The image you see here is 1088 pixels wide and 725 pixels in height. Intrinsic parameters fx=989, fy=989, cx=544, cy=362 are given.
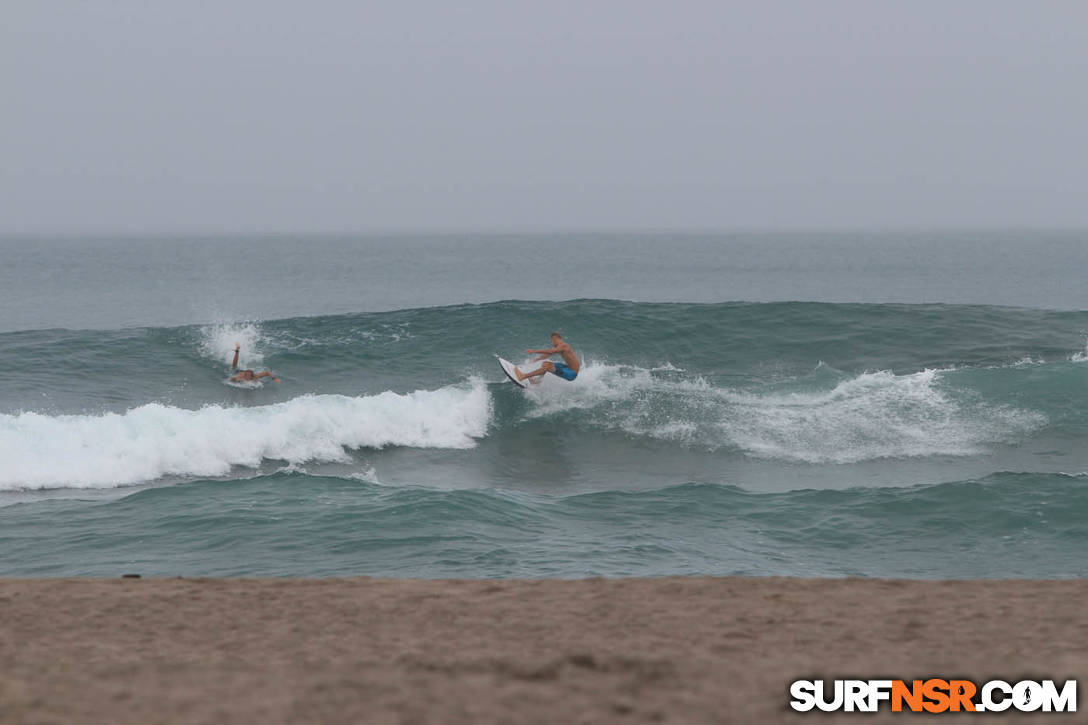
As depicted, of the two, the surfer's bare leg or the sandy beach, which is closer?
the sandy beach

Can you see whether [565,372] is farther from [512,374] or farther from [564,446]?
[564,446]

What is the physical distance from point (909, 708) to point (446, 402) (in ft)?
57.3

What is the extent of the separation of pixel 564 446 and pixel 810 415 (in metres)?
5.03

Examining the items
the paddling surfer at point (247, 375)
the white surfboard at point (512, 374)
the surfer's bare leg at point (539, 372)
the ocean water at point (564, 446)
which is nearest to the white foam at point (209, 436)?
the ocean water at point (564, 446)

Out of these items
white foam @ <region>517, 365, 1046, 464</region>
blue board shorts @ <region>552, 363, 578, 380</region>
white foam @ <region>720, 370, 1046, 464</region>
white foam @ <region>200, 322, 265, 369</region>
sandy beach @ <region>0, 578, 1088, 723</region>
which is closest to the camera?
sandy beach @ <region>0, 578, 1088, 723</region>

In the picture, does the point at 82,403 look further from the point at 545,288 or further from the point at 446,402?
the point at 545,288

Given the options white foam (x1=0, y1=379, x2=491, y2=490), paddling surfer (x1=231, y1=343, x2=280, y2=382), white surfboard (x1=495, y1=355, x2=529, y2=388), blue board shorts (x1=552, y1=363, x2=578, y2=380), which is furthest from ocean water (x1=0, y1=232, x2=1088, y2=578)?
blue board shorts (x1=552, y1=363, x2=578, y2=380)

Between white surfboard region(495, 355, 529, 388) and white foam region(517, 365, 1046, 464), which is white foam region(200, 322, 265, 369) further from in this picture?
white foam region(517, 365, 1046, 464)

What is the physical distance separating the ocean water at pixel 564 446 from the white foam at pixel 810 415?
8 cm

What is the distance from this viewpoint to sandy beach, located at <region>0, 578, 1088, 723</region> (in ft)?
14.4

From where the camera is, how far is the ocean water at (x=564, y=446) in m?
11.4

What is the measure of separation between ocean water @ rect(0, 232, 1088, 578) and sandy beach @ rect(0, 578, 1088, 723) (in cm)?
316

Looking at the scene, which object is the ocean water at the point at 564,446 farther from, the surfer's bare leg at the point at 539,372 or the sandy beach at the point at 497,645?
the sandy beach at the point at 497,645

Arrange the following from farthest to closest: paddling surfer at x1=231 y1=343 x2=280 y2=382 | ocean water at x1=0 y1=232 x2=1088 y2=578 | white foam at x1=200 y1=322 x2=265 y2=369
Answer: white foam at x1=200 y1=322 x2=265 y2=369 < paddling surfer at x1=231 y1=343 x2=280 y2=382 < ocean water at x1=0 y1=232 x2=1088 y2=578
